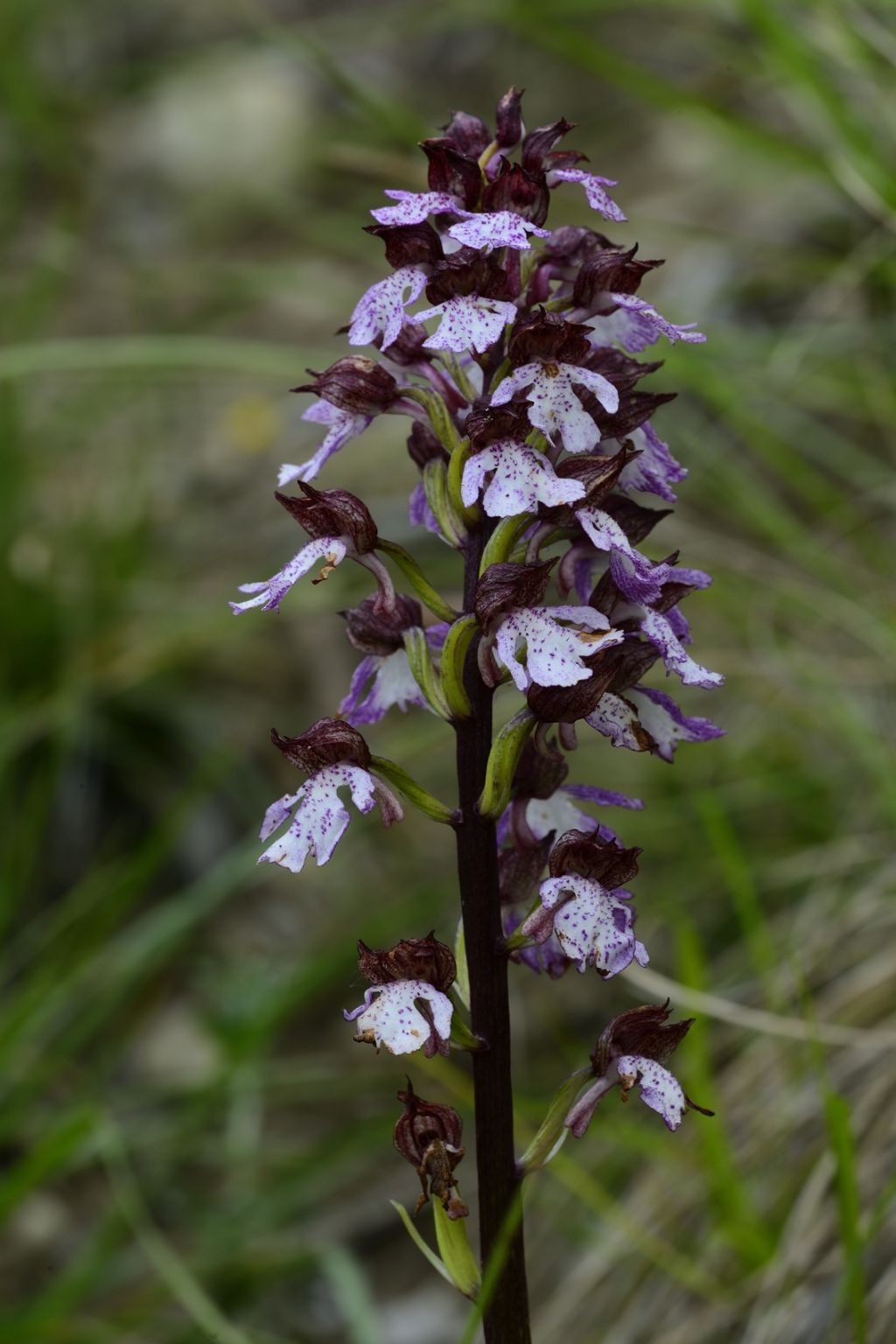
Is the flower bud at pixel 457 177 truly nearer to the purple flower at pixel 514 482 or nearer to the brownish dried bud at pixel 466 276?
the brownish dried bud at pixel 466 276

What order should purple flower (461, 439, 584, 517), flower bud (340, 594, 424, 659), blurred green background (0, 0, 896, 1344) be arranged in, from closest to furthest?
1. purple flower (461, 439, 584, 517)
2. flower bud (340, 594, 424, 659)
3. blurred green background (0, 0, 896, 1344)

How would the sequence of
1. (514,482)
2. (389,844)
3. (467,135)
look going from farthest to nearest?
(389,844)
(467,135)
(514,482)

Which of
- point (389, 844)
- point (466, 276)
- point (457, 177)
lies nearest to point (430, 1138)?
point (466, 276)

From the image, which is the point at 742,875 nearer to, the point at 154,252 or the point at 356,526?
the point at 356,526

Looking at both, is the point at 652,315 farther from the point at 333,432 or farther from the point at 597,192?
the point at 333,432

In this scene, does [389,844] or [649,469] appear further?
[389,844]

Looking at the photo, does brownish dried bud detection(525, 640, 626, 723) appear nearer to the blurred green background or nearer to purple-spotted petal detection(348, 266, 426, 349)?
purple-spotted petal detection(348, 266, 426, 349)

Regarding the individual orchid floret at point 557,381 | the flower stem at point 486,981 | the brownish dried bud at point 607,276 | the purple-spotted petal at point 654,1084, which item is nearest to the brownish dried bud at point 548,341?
the individual orchid floret at point 557,381

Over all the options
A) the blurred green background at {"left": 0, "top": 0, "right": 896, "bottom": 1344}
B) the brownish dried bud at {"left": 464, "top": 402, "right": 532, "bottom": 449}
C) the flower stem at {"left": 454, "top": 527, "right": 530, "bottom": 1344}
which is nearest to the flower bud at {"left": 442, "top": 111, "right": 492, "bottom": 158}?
the brownish dried bud at {"left": 464, "top": 402, "right": 532, "bottom": 449}
